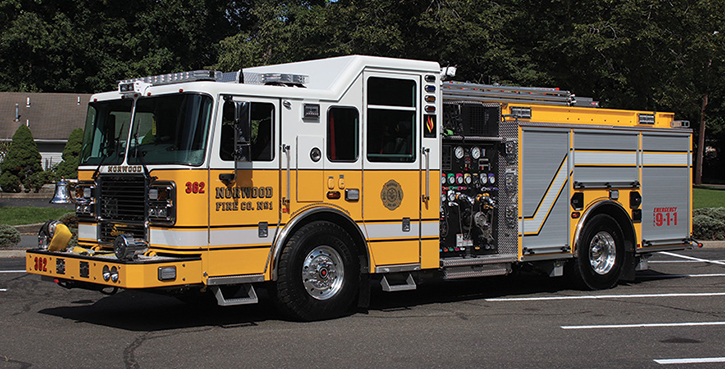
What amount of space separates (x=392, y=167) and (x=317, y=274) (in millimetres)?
1614

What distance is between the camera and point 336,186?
30.6 feet

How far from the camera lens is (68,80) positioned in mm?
52188

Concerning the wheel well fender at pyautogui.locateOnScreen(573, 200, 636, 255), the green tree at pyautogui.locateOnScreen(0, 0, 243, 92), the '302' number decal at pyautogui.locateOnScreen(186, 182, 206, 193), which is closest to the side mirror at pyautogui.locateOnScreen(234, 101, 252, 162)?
the '302' number decal at pyautogui.locateOnScreen(186, 182, 206, 193)

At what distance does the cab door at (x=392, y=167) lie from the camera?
31.5 ft

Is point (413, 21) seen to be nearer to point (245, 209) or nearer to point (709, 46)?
point (709, 46)

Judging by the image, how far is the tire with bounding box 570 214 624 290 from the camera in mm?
11828

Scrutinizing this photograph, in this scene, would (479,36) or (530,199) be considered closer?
(530,199)

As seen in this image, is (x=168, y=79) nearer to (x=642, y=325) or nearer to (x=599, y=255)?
(x=642, y=325)

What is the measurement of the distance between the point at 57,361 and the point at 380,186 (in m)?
4.12

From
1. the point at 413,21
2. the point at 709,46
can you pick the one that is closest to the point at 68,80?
the point at 413,21

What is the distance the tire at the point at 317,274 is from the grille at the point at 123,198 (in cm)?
160

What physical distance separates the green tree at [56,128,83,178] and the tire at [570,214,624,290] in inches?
1165

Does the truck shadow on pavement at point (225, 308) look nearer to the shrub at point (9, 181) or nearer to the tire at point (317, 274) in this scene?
the tire at point (317, 274)

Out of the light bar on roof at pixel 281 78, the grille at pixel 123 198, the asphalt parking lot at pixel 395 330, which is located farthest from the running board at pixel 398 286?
the grille at pixel 123 198
